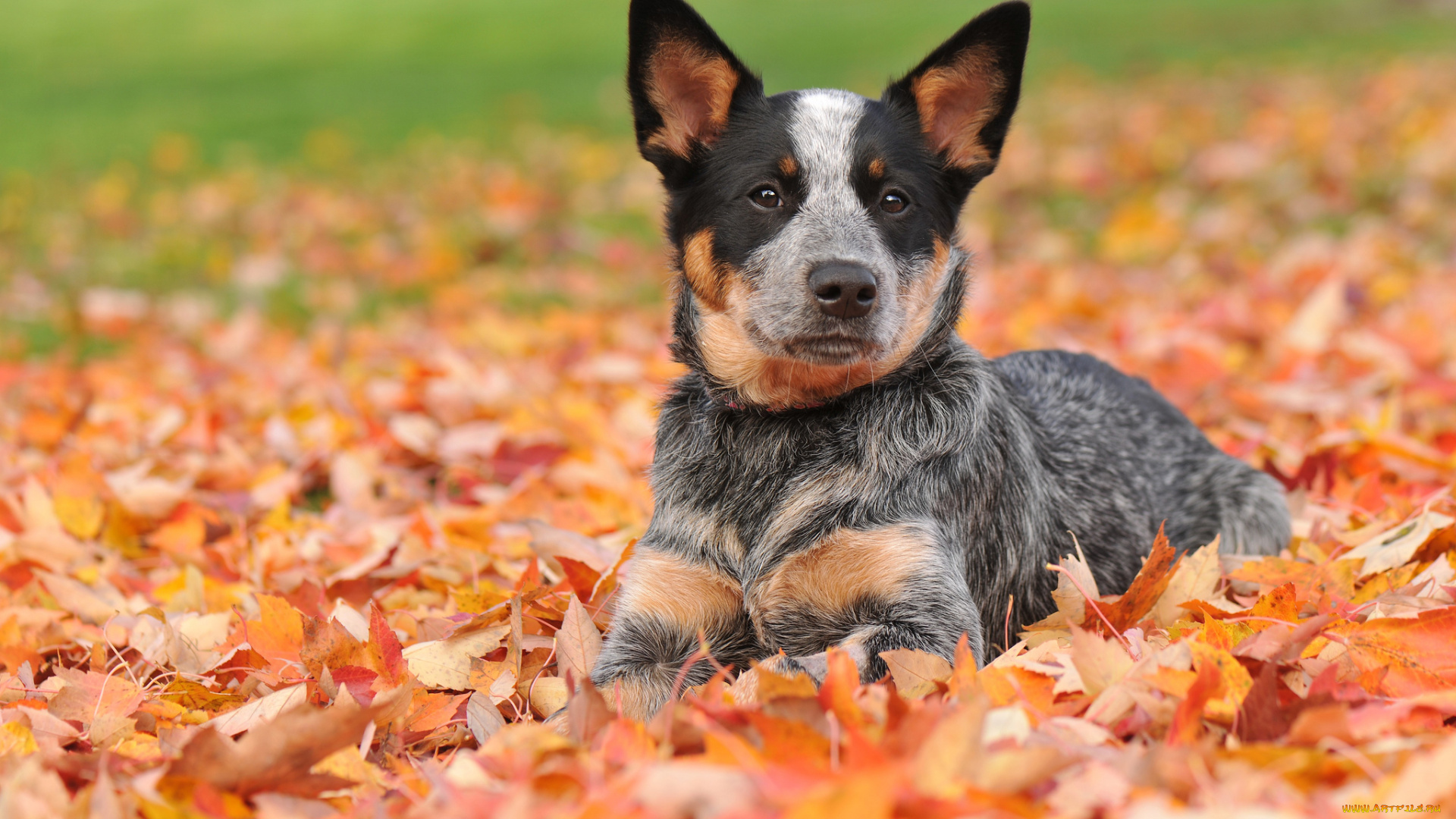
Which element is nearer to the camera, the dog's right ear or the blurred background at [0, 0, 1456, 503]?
the dog's right ear

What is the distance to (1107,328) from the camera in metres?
7.09

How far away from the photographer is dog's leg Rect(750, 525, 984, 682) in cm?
281

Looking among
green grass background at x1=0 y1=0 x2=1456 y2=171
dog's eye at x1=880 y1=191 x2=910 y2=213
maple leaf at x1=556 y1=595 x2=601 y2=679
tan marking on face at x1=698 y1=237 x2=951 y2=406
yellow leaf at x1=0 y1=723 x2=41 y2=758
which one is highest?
green grass background at x1=0 y1=0 x2=1456 y2=171

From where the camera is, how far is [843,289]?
9.68ft

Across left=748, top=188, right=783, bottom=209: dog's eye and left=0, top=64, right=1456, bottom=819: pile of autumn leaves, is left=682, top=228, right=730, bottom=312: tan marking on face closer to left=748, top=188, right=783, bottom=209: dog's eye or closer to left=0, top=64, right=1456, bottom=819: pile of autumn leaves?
left=748, top=188, right=783, bottom=209: dog's eye

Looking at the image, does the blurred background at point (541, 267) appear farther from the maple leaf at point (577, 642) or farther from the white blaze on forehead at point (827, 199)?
the maple leaf at point (577, 642)

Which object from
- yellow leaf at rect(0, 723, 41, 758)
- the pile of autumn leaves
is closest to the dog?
the pile of autumn leaves

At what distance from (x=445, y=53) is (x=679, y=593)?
854 inches

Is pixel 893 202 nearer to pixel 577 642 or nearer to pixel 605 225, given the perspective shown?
pixel 577 642

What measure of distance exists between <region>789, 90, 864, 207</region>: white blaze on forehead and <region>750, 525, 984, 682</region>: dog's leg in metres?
0.96

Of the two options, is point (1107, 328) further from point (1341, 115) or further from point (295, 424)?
point (1341, 115)

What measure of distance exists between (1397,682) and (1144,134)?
34.9ft

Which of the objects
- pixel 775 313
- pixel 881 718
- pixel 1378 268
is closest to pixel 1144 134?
pixel 1378 268

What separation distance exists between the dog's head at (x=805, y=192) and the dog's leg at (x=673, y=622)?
1.70 ft
